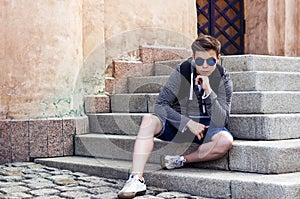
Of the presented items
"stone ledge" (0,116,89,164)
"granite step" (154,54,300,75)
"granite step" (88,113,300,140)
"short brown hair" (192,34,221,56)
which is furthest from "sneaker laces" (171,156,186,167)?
"stone ledge" (0,116,89,164)

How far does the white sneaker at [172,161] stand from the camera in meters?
4.81

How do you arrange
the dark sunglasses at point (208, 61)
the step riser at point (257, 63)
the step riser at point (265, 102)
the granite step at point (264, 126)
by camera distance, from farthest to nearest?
the step riser at point (257, 63)
the step riser at point (265, 102)
the granite step at point (264, 126)
the dark sunglasses at point (208, 61)

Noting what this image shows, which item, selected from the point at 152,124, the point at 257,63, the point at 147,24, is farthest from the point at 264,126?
the point at 147,24

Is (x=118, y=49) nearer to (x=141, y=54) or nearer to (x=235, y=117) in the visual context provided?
(x=141, y=54)

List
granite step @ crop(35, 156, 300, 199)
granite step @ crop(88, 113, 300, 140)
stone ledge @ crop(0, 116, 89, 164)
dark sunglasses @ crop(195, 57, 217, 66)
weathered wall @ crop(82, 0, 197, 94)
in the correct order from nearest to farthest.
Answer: granite step @ crop(35, 156, 300, 199) → dark sunglasses @ crop(195, 57, 217, 66) → granite step @ crop(88, 113, 300, 140) → stone ledge @ crop(0, 116, 89, 164) → weathered wall @ crop(82, 0, 197, 94)

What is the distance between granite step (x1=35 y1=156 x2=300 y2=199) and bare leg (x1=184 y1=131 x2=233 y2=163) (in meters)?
0.14

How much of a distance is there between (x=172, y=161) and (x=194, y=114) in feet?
1.50

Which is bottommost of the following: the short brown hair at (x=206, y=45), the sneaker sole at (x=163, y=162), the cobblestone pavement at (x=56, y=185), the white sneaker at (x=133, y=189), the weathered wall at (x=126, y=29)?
the cobblestone pavement at (x=56, y=185)

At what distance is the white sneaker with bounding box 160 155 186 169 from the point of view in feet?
15.8

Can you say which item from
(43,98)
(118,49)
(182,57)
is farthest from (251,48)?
(43,98)

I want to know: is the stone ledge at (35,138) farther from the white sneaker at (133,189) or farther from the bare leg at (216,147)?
the bare leg at (216,147)

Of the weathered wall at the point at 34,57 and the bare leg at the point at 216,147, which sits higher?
the weathered wall at the point at 34,57

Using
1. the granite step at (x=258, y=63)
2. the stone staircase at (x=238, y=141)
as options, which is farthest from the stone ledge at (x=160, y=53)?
the granite step at (x=258, y=63)

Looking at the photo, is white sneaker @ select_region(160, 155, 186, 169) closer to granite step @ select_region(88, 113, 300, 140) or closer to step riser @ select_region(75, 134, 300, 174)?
step riser @ select_region(75, 134, 300, 174)
